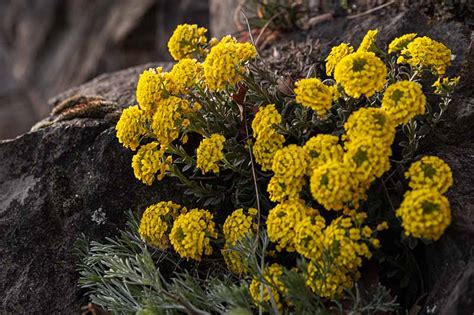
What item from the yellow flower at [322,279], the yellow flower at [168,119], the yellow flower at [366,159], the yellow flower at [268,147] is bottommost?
the yellow flower at [322,279]

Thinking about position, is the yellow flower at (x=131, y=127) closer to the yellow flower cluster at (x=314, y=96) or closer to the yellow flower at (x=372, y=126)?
the yellow flower cluster at (x=314, y=96)

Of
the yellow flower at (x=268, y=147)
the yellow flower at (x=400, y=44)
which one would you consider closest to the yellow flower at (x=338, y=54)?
the yellow flower at (x=400, y=44)

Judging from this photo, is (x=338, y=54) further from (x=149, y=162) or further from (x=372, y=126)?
(x=149, y=162)

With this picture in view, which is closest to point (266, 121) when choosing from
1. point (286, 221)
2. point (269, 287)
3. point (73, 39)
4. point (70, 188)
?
point (286, 221)

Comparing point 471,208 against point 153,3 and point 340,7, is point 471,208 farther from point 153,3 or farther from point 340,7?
point 153,3

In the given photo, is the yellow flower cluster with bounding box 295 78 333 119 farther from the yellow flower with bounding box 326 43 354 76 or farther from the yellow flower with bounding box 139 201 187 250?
the yellow flower with bounding box 139 201 187 250

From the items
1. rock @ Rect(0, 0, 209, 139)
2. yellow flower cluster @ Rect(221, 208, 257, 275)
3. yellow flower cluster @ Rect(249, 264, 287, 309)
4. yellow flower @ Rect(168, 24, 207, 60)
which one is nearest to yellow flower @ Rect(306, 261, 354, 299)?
yellow flower cluster @ Rect(249, 264, 287, 309)
